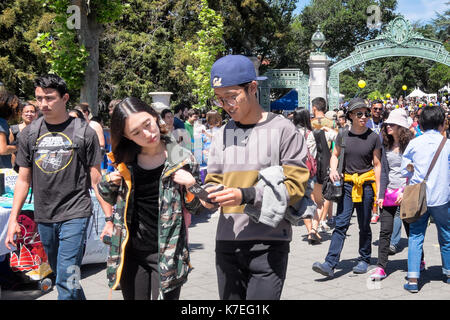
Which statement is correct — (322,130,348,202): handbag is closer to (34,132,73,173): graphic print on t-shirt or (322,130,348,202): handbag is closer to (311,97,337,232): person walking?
(311,97,337,232): person walking

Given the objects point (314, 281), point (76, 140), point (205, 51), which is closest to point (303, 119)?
point (314, 281)

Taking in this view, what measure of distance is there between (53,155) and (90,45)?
9.31 metres

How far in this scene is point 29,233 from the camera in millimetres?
6184

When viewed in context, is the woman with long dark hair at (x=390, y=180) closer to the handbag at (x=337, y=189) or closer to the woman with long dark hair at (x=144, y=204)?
the handbag at (x=337, y=189)

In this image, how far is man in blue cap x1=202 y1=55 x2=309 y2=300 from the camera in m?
2.86

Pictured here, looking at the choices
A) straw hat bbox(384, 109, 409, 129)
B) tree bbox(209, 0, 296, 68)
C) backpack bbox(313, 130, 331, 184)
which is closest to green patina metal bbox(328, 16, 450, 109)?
tree bbox(209, 0, 296, 68)

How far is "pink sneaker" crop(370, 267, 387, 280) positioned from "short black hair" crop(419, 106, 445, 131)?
5.45ft

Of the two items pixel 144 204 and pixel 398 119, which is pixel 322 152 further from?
pixel 144 204

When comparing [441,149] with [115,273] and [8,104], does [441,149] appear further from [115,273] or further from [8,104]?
[8,104]

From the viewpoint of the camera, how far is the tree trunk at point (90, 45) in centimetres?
1258

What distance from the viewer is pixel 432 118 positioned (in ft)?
19.2

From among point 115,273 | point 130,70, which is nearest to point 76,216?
point 115,273

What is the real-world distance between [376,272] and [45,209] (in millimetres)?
3819
